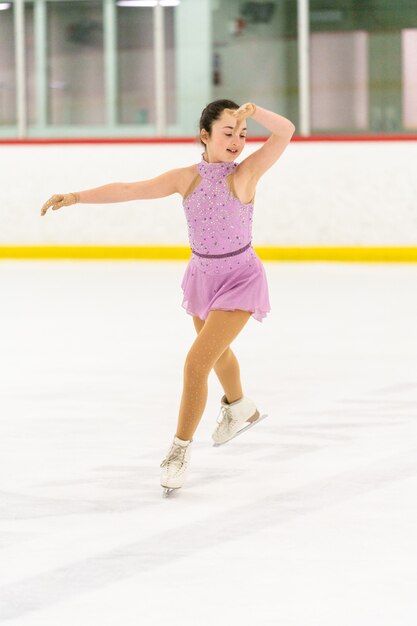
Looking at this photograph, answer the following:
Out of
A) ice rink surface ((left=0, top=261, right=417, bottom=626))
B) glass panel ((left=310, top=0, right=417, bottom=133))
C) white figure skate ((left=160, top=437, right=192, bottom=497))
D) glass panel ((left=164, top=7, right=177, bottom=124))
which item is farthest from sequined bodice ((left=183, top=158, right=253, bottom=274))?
glass panel ((left=164, top=7, right=177, bottom=124))

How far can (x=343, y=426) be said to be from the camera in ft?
14.4

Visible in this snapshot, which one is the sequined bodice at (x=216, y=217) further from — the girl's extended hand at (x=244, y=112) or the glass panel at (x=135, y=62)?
the glass panel at (x=135, y=62)

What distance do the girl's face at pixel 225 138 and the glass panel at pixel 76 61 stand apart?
830cm

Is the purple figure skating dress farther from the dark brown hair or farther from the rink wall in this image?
the rink wall

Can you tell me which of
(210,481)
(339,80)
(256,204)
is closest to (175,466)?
(210,481)

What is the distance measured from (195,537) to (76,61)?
30.4 feet

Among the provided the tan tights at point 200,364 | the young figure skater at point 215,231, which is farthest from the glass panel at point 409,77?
the tan tights at point 200,364

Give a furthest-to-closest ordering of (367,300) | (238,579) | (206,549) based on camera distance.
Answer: (367,300) < (206,549) < (238,579)

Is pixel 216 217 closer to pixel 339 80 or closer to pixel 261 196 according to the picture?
pixel 261 196

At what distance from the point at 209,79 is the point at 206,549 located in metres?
9.05

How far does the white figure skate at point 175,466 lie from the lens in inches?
136

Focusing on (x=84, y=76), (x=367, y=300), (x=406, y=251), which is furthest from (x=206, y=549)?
(x=84, y=76)

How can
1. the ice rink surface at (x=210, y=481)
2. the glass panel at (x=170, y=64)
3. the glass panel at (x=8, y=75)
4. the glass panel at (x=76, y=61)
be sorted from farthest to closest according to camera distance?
the glass panel at (x=8, y=75) → the glass panel at (x=76, y=61) → the glass panel at (x=170, y=64) → the ice rink surface at (x=210, y=481)

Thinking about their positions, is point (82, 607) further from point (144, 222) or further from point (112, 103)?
point (112, 103)
